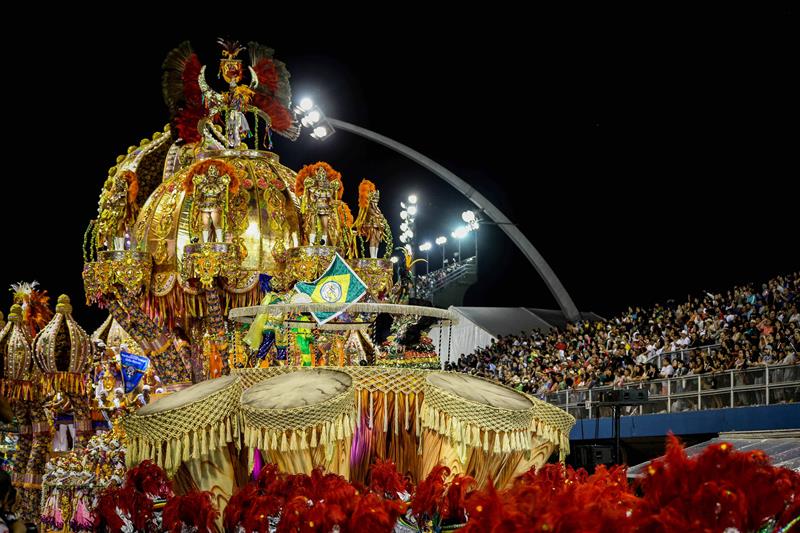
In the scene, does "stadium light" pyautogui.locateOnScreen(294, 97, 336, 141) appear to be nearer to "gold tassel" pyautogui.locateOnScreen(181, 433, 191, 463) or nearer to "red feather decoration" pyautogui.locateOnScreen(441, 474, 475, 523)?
"gold tassel" pyautogui.locateOnScreen(181, 433, 191, 463)

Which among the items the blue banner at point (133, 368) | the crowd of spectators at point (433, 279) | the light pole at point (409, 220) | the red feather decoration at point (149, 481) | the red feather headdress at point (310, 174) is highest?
the light pole at point (409, 220)

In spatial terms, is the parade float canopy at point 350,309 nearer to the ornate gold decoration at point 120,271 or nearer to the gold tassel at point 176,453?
the gold tassel at point 176,453

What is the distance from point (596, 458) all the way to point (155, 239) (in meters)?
6.18

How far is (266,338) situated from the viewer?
34.3 ft

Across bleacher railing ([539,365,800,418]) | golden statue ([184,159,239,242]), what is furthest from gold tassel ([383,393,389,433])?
bleacher railing ([539,365,800,418])

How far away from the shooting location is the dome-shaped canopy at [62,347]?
48.5 ft

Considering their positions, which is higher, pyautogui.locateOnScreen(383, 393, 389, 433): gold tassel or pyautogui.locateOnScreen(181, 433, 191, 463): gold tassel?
pyautogui.locateOnScreen(383, 393, 389, 433): gold tassel

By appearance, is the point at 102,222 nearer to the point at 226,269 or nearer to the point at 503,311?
the point at 226,269

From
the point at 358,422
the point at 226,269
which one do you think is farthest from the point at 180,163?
the point at 358,422

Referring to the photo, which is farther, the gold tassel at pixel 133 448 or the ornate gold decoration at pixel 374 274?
the ornate gold decoration at pixel 374 274

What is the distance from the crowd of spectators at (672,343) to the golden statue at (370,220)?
647cm

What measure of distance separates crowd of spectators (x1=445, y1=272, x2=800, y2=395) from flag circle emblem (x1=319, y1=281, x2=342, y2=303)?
317 inches

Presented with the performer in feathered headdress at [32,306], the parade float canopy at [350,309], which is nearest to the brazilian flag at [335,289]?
the parade float canopy at [350,309]

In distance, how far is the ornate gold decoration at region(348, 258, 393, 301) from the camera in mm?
10922
